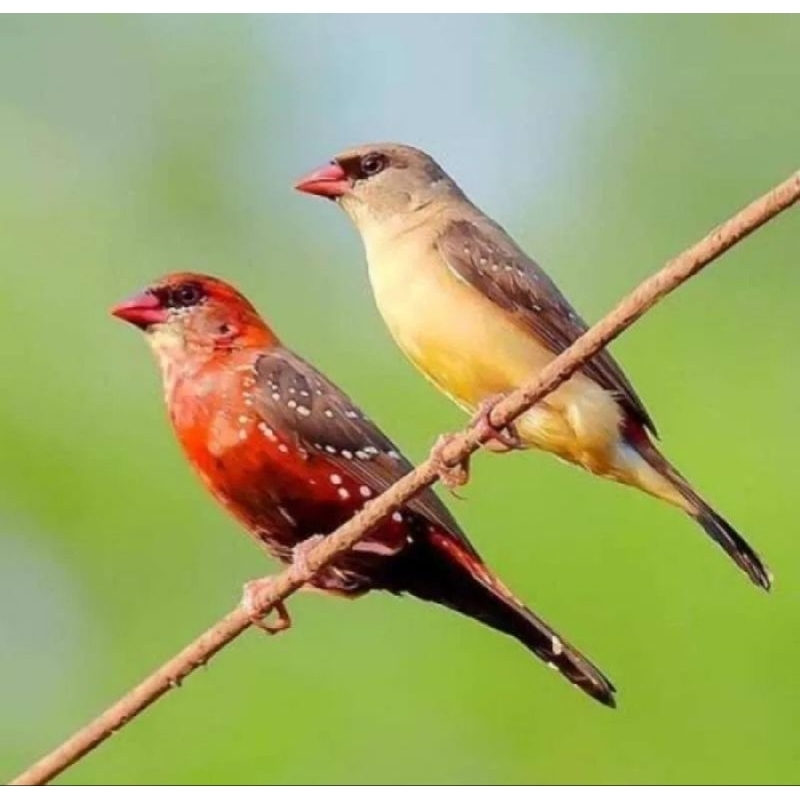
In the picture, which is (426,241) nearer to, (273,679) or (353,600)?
(353,600)

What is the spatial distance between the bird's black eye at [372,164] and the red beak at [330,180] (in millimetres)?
19

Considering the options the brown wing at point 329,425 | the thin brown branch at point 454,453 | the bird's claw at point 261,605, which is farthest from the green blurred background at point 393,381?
the thin brown branch at point 454,453

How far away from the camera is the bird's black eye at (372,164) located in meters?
1.84

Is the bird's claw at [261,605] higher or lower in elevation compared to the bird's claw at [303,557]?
lower

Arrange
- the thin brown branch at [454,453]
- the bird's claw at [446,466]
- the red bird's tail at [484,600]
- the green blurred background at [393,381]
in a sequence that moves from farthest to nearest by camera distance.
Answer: the green blurred background at [393,381], the red bird's tail at [484,600], the bird's claw at [446,466], the thin brown branch at [454,453]

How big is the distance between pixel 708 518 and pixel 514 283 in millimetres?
273

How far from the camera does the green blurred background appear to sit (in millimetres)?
1951

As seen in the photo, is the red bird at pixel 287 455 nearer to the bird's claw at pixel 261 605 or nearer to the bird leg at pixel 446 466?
the bird's claw at pixel 261 605

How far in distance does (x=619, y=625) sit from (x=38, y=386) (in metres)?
0.62

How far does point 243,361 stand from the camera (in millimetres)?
1746

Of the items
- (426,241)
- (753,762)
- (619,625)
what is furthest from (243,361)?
(753,762)

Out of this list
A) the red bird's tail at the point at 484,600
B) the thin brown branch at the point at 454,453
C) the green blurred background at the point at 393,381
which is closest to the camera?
the thin brown branch at the point at 454,453

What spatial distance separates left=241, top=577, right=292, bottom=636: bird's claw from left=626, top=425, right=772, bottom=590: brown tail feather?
34cm

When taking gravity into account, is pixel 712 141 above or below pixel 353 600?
above
